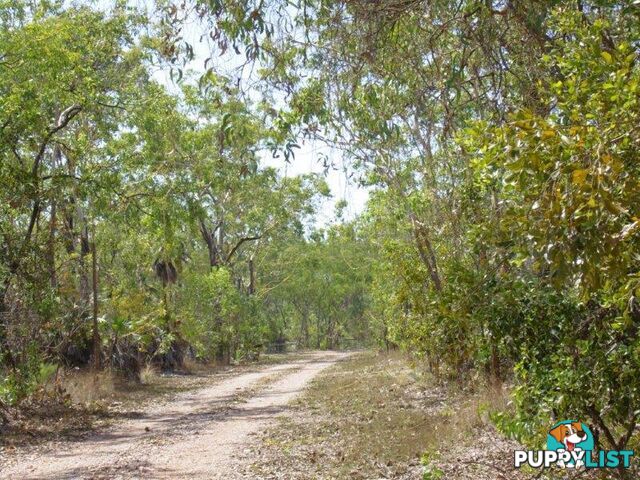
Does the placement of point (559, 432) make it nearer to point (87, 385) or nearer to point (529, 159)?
point (529, 159)

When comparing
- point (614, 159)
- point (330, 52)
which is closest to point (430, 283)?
point (330, 52)

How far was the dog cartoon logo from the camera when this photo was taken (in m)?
6.16

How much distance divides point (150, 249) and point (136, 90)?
11161 mm

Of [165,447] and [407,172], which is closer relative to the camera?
[165,447]

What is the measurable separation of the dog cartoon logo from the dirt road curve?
13.7ft

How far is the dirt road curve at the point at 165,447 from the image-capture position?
9.14 metres

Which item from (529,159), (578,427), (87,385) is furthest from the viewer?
(87,385)

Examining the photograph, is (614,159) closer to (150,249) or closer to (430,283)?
(430,283)

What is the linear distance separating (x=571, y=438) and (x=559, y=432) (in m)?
0.15
